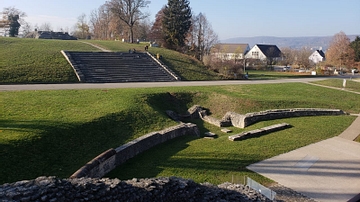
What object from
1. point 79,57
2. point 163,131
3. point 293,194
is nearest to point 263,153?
point 293,194

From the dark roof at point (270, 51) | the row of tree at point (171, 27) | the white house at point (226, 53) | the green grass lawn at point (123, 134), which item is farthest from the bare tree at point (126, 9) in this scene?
the dark roof at point (270, 51)

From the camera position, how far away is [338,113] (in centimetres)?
2062

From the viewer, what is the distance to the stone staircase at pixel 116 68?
25.7 meters

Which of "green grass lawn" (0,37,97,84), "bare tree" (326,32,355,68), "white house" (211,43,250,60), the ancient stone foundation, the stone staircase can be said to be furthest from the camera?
"bare tree" (326,32,355,68)

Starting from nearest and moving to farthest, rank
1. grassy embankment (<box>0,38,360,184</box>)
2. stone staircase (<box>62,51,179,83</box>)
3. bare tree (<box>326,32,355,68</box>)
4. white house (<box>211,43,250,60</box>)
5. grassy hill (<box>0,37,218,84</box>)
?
1. grassy embankment (<box>0,38,360,184</box>)
2. grassy hill (<box>0,37,218,84</box>)
3. stone staircase (<box>62,51,179,83</box>)
4. white house (<box>211,43,250,60</box>)
5. bare tree (<box>326,32,355,68</box>)

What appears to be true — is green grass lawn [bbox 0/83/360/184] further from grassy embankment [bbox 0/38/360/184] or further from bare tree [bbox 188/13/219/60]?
bare tree [bbox 188/13/219/60]

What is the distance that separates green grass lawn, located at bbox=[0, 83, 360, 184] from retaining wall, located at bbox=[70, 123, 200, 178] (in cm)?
34

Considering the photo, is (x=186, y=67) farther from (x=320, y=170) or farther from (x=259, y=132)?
(x=320, y=170)

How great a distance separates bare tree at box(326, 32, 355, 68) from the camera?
5716cm

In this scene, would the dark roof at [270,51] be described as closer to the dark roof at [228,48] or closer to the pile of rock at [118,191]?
the dark roof at [228,48]

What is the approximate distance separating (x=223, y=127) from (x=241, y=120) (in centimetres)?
113

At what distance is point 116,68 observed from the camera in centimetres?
2848

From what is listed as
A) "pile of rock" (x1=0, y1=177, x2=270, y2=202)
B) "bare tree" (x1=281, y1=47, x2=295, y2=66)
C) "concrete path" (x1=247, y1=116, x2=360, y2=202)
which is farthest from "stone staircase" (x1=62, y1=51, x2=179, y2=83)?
"bare tree" (x1=281, y1=47, x2=295, y2=66)

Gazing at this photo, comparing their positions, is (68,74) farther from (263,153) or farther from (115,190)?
(115,190)
